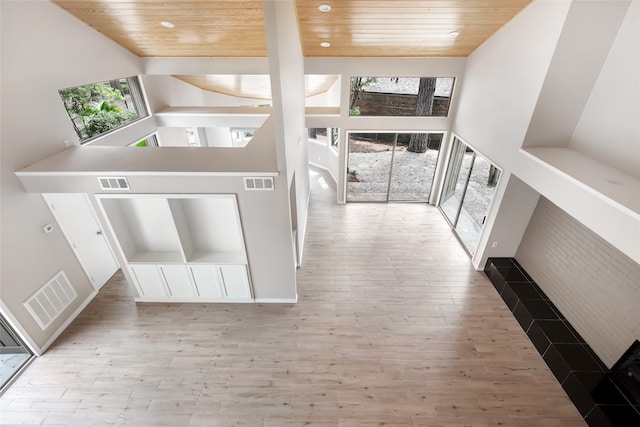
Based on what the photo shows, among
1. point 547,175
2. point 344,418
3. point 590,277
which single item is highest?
point 547,175

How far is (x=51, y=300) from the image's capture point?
14.2 ft

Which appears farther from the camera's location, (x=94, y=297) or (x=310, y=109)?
(x=310, y=109)

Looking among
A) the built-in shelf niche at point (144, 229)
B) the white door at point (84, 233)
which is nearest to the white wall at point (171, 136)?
the white door at point (84, 233)

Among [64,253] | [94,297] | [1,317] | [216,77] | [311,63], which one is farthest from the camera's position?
[216,77]

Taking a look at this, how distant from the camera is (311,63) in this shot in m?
6.46

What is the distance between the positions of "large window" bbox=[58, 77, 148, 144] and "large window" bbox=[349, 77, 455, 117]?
5.20 meters

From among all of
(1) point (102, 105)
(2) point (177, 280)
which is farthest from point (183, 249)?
(1) point (102, 105)

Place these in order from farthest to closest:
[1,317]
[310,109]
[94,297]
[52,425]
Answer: [310,109] < [94,297] < [1,317] < [52,425]

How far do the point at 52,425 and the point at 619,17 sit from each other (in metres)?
8.46

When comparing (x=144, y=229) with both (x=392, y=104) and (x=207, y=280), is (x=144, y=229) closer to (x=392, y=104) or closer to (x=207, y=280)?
(x=207, y=280)

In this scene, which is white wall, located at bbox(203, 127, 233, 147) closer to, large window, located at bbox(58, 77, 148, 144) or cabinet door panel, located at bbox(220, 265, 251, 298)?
large window, located at bbox(58, 77, 148, 144)

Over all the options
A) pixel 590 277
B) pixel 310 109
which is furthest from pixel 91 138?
pixel 590 277

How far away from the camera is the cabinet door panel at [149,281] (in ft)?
15.5

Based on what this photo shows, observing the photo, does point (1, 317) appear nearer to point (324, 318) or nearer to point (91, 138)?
point (91, 138)
